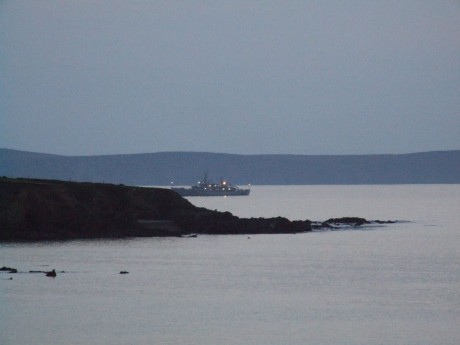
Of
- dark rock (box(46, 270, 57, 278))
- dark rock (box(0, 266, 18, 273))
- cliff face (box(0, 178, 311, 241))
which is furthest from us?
cliff face (box(0, 178, 311, 241))

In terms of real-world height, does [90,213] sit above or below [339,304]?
above

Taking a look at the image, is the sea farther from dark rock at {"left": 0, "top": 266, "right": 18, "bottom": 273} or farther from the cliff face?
the cliff face

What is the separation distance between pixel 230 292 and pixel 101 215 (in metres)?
30.4

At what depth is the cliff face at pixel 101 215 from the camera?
69.2 m

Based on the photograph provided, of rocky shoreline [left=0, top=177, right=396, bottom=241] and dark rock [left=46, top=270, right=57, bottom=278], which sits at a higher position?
rocky shoreline [left=0, top=177, right=396, bottom=241]

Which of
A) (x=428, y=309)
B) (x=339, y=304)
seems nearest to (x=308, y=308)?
(x=339, y=304)

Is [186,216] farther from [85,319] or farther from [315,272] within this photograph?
[85,319]

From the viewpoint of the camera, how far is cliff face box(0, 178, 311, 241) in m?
69.2

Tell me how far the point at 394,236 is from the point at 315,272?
89.2ft

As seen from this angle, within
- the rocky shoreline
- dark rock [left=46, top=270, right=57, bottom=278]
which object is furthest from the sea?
the rocky shoreline

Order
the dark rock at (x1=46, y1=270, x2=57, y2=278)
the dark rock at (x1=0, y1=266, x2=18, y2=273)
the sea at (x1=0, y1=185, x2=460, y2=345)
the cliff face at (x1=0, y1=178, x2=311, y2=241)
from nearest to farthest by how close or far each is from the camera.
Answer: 1. the sea at (x1=0, y1=185, x2=460, y2=345)
2. the dark rock at (x1=46, y1=270, x2=57, y2=278)
3. the dark rock at (x1=0, y1=266, x2=18, y2=273)
4. the cliff face at (x1=0, y1=178, x2=311, y2=241)

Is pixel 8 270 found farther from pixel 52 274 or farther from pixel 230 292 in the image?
pixel 230 292

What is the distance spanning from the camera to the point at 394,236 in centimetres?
7806

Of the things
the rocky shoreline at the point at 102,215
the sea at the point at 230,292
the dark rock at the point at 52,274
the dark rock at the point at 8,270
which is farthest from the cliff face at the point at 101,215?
the dark rock at the point at 52,274
